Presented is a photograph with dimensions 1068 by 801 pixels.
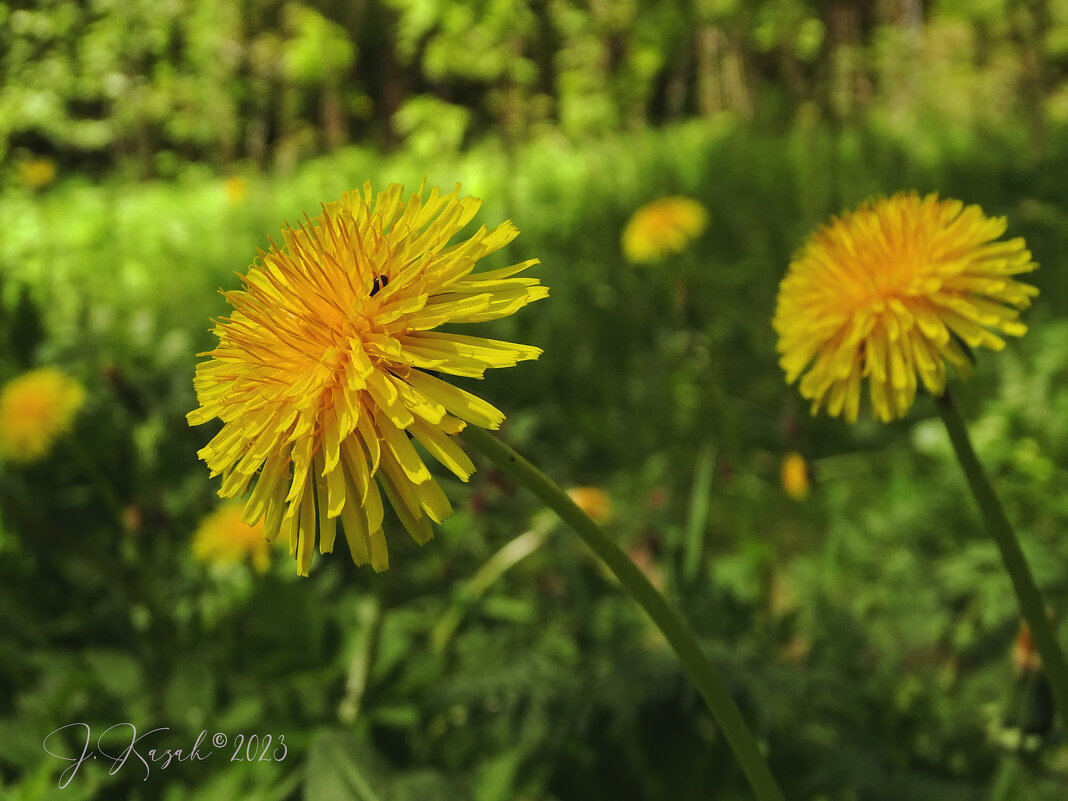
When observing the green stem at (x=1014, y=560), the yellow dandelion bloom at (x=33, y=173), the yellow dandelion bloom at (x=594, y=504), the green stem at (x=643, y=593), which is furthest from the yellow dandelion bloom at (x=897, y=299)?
the yellow dandelion bloom at (x=33, y=173)

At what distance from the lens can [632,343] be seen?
3.55 metres

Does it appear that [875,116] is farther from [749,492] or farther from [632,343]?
[749,492]

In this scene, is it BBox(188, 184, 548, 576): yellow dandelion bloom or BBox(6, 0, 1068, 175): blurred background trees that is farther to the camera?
BBox(6, 0, 1068, 175): blurred background trees

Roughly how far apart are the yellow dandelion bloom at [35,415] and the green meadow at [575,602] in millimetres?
126

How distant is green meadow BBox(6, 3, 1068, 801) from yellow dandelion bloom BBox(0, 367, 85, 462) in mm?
126

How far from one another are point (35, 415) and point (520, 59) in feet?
9.95

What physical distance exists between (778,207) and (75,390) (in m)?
3.55

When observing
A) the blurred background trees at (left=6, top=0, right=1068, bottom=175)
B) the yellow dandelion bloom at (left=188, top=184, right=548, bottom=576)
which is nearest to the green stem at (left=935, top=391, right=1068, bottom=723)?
the yellow dandelion bloom at (left=188, top=184, right=548, bottom=576)

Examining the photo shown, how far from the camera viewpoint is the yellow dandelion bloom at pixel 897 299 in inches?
33.6

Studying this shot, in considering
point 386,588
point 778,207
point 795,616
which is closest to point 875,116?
point 778,207

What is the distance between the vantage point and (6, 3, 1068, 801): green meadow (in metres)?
1.31

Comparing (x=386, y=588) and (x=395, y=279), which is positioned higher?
(x=395, y=279)

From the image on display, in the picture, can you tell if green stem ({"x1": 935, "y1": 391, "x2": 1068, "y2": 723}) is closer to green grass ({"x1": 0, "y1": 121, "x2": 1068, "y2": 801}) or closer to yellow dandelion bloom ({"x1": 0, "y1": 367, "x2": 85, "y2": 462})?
green grass ({"x1": 0, "y1": 121, "x2": 1068, "y2": 801})
